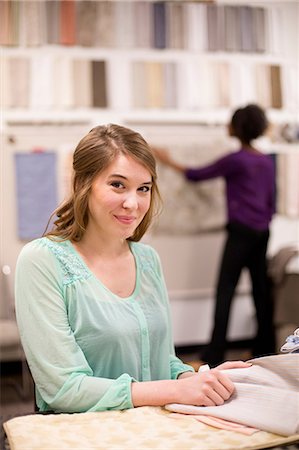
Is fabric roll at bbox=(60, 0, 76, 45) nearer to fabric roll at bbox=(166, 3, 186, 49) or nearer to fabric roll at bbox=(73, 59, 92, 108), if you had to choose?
fabric roll at bbox=(73, 59, 92, 108)

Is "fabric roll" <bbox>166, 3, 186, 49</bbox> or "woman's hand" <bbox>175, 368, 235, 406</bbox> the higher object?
"fabric roll" <bbox>166, 3, 186, 49</bbox>

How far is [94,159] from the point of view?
102 centimetres

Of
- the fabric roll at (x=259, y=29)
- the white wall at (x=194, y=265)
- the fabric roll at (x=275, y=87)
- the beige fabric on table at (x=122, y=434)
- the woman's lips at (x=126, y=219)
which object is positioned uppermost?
the fabric roll at (x=259, y=29)

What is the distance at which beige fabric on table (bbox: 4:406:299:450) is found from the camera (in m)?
0.88

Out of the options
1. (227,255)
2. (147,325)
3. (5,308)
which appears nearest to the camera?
(147,325)

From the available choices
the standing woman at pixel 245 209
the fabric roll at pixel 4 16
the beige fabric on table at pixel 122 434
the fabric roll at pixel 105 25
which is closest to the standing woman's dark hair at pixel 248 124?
the standing woman at pixel 245 209

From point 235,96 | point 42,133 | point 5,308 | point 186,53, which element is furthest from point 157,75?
point 5,308

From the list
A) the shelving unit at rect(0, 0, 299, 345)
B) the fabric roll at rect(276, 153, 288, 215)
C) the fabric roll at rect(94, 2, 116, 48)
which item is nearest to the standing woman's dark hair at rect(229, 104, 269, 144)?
the shelving unit at rect(0, 0, 299, 345)

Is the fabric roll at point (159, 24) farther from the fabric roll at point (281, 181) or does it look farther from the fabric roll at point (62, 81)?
the fabric roll at point (281, 181)

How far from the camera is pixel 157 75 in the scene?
356 cm

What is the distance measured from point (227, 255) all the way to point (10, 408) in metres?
1.28

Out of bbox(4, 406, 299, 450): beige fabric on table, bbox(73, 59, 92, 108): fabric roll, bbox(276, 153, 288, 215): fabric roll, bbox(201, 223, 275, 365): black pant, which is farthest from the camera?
bbox(276, 153, 288, 215): fabric roll

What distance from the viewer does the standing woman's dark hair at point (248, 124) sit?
2.99 meters

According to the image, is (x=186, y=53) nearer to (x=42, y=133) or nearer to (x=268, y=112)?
(x=268, y=112)
